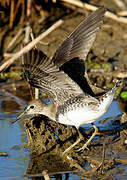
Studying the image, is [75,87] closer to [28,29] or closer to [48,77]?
[48,77]

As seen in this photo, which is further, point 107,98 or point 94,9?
point 94,9

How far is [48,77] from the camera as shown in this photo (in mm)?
5859

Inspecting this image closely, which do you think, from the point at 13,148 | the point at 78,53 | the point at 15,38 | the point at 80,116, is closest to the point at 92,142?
the point at 80,116

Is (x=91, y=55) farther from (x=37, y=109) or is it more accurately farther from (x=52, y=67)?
(x=52, y=67)

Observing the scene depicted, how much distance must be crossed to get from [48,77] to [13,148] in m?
1.57

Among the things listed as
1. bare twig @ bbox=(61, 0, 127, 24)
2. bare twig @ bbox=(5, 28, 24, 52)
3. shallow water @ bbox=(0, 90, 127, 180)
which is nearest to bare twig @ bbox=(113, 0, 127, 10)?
bare twig @ bbox=(61, 0, 127, 24)

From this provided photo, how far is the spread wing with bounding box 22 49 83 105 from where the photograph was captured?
5.39m

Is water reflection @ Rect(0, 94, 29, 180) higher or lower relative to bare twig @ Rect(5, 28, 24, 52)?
lower

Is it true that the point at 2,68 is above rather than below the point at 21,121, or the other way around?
above

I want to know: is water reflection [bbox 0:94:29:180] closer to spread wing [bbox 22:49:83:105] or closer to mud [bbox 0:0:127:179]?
mud [bbox 0:0:127:179]

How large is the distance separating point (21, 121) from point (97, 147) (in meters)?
1.74

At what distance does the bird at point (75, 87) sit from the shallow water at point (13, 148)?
23.0 inches

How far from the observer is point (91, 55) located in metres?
10.1

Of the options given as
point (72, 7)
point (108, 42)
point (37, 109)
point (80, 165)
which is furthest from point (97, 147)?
point (72, 7)
